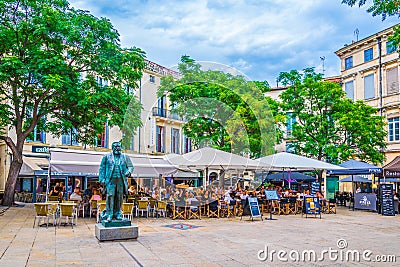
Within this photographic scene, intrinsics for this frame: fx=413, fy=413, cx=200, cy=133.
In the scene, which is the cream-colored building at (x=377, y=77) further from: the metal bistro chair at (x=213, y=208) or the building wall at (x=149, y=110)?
the metal bistro chair at (x=213, y=208)

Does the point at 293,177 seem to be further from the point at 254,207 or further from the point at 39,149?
the point at 39,149

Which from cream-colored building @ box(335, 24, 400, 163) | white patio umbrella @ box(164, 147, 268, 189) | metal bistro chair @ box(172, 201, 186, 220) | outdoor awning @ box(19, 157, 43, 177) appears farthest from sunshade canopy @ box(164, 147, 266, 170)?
cream-colored building @ box(335, 24, 400, 163)

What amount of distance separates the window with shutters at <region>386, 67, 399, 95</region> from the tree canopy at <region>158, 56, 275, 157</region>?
16895 mm

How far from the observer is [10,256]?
757 centimetres

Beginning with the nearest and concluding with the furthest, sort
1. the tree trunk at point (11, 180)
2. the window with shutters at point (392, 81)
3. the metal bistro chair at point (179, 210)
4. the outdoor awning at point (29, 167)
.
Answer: the metal bistro chair at point (179, 210), the tree trunk at point (11, 180), the outdoor awning at point (29, 167), the window with shutters at point (392, 81)

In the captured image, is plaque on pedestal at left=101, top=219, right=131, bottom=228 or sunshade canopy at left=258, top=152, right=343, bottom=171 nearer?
plaque on pedestal at left=101, top=219, right=131, bottom=228

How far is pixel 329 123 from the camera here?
24.0m

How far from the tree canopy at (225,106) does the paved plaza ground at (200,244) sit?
13.2 feet

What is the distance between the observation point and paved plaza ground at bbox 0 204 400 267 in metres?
7.39

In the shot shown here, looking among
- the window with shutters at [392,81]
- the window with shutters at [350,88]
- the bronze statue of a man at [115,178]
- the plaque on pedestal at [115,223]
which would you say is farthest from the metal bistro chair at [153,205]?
the window with shutters at [350,88]

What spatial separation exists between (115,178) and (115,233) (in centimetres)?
123

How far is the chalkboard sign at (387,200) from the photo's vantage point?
17328 millimetres

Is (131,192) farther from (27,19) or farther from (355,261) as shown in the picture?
(355,261)

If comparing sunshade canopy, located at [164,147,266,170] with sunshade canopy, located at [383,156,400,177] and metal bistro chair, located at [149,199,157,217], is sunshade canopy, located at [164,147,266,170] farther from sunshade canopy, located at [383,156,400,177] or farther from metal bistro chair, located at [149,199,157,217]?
sunshade canopy, located at [383,156,400,177]
